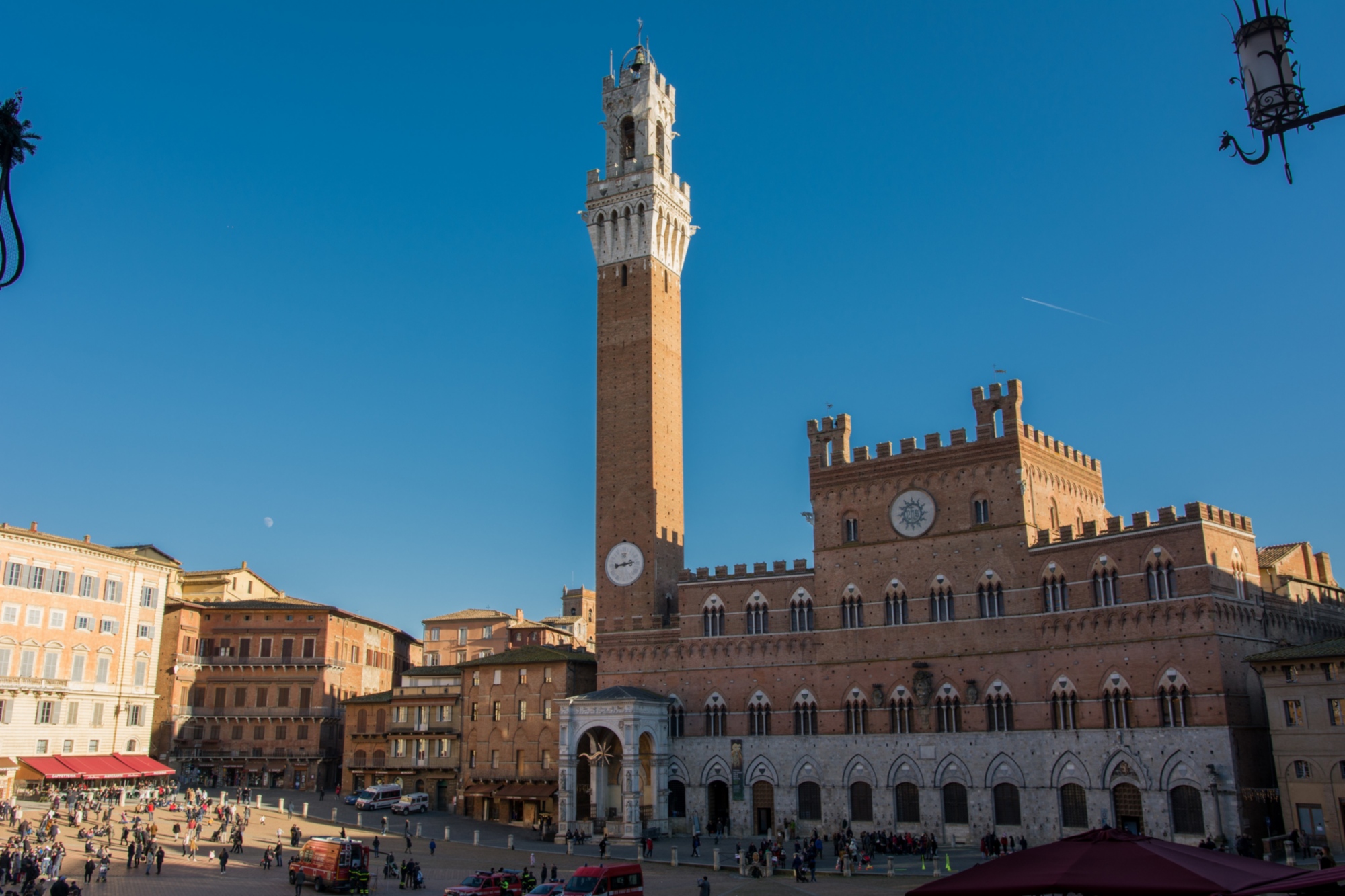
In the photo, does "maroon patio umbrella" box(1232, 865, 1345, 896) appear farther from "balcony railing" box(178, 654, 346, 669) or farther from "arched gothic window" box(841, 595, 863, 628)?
"balcony railing" box(178, 654, 346, 669)

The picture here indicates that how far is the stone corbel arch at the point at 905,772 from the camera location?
50.0 metres

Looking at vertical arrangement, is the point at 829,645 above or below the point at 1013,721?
above

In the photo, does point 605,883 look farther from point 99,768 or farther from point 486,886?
point 99,768

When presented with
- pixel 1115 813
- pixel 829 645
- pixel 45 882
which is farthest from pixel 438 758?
pixel 1115 813

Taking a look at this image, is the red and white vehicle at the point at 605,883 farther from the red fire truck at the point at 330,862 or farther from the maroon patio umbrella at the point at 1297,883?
the maroon patio umbrella at the point at 1297,883

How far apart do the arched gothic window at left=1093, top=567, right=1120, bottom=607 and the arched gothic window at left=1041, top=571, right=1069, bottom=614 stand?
1311 millimetres

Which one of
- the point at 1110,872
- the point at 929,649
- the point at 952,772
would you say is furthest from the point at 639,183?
the point at 1110,872

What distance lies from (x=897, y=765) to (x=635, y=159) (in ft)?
130

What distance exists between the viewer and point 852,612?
177ft

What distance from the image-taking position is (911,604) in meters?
52.1

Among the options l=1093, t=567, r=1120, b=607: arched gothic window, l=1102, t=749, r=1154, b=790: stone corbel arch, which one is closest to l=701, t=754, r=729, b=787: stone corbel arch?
l=1102, t=749, r=1154, b=790: stone corbel arch

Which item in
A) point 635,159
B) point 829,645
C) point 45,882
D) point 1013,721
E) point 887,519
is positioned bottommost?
point 45,882

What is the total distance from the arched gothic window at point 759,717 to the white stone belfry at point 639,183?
27794mm

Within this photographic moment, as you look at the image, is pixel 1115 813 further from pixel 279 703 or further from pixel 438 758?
pixel 279 703
